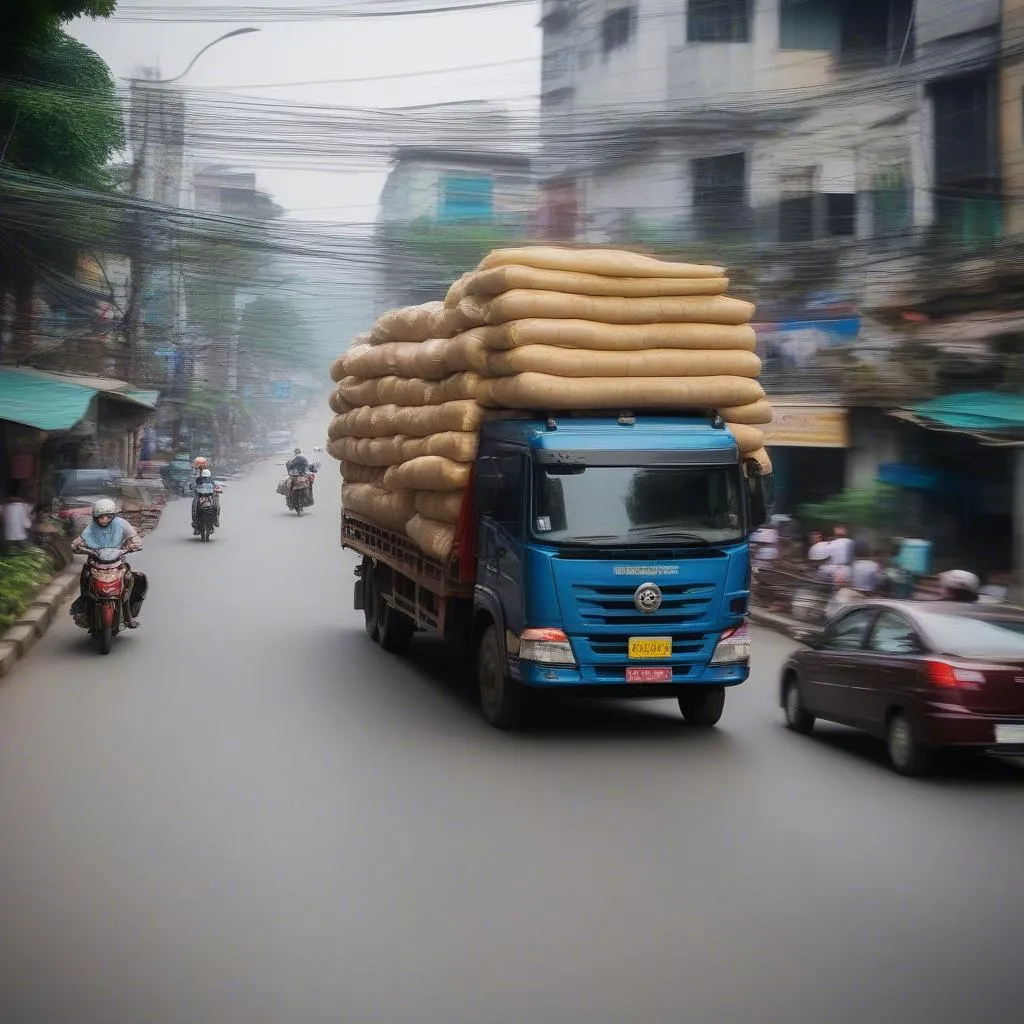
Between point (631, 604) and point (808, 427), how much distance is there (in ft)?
44.4

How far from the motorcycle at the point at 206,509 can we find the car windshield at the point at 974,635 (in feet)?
78.0

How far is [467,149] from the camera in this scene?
88.1 feet

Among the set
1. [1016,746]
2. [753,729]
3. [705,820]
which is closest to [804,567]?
[753,729]

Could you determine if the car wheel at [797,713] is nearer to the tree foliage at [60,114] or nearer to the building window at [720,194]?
the building window at [720,194]

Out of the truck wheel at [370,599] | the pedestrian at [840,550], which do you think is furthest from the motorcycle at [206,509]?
the pedestrian at [840,550]

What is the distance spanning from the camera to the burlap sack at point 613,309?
11883 millimetres

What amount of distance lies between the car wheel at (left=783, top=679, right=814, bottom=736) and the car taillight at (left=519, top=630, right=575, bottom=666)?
83.8 inches

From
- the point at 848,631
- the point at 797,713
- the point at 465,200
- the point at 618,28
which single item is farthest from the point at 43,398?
the point at 465,200

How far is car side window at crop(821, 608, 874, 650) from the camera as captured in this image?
1134cm

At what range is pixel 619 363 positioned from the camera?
11969 millimetres

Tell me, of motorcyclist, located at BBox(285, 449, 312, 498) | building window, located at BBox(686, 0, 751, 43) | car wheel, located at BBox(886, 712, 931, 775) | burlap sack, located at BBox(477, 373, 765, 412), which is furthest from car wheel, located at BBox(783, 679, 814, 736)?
motorcyclist, located at BBox(285, 449, 312, 498)

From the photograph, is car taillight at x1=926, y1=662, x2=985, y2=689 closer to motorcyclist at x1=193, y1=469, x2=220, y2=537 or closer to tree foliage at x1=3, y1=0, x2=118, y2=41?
tree foliage at x1=3, y1=0, x2=118, y2=41

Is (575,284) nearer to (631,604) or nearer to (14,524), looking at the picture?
(631,604)

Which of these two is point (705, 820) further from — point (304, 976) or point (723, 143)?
point (723, 143)
